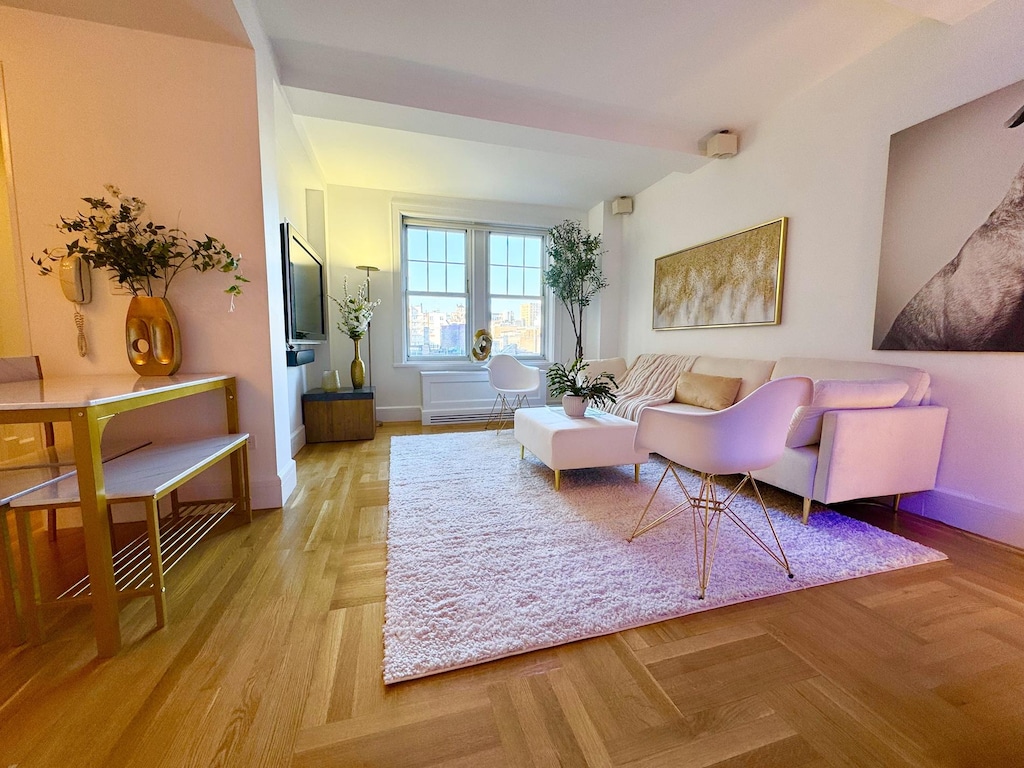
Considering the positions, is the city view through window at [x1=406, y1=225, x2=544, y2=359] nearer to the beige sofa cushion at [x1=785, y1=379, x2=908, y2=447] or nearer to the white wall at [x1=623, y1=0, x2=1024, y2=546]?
the white wall at [x1=623, y1=0, x2=1024, y2=546]

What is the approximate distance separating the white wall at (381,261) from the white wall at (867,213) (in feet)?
9.24

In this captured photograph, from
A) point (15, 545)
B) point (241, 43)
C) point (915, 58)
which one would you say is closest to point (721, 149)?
point (915, 58)

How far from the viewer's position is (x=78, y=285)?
6.22ft

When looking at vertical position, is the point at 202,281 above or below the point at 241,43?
below

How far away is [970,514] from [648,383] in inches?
87.6

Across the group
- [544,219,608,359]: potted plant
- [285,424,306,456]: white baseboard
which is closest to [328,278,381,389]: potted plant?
[285,424,306,456]: white baseboard

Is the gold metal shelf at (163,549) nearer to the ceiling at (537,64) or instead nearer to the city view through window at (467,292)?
the ceiling at (537,64)

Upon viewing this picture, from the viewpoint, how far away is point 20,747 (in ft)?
2.97

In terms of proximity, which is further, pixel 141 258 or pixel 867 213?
pixel 867 213

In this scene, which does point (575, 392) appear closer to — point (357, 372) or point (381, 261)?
point (357, 372)

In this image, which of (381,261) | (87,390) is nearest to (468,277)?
(381,261)

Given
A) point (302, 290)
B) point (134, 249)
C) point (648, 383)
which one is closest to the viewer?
point (134, 249)

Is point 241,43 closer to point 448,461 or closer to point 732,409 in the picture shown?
point 448,461

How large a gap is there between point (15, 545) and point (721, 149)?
518 cm
